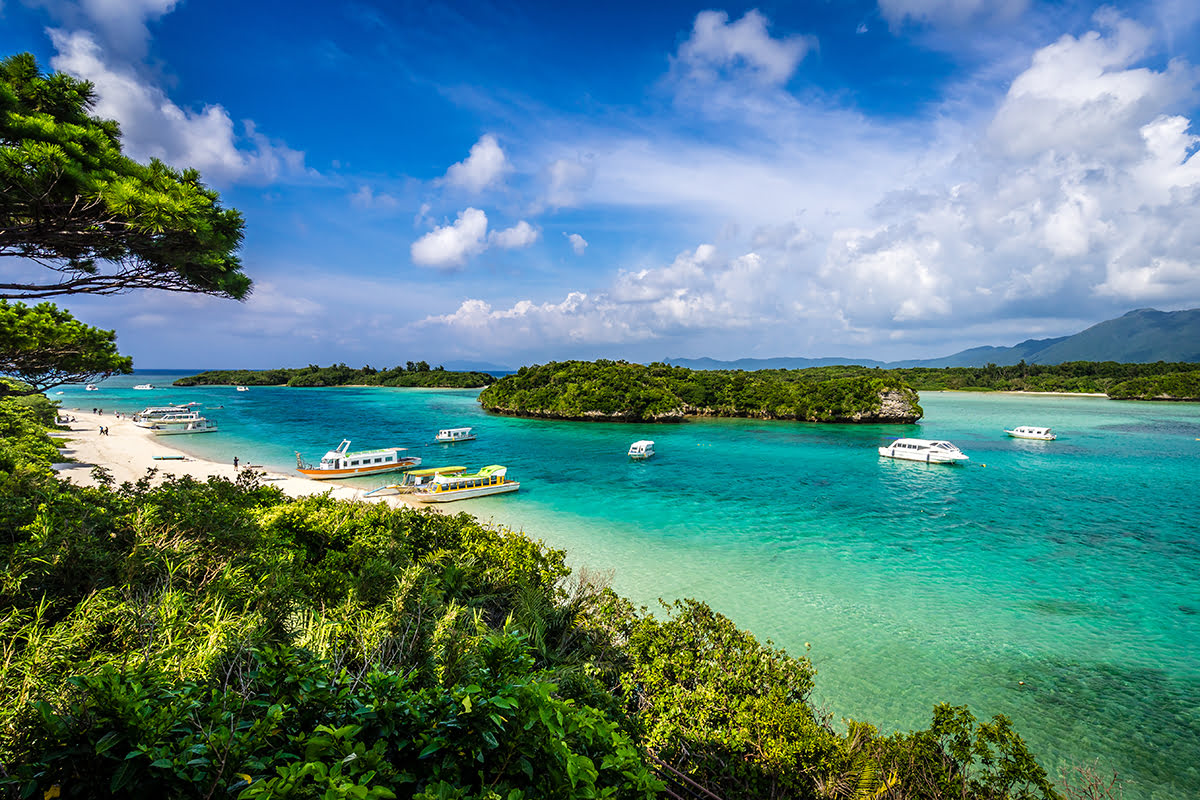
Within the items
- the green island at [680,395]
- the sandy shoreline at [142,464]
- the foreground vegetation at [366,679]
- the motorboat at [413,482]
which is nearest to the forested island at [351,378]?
the green island at [680,395]

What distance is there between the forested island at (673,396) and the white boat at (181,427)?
3017 cm

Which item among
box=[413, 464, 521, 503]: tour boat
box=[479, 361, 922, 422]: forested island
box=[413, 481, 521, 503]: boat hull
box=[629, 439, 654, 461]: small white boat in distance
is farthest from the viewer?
box=[479, 361, 922, 422]: forested island

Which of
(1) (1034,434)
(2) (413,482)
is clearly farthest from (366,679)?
(1) (1034,434)

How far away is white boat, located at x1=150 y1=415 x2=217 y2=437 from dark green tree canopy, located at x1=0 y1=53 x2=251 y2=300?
5029cm

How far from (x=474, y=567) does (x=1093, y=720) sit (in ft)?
34.8

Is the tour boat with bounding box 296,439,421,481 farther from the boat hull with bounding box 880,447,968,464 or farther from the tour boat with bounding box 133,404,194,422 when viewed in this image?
the tour boat with bounding box 133,404,194,422

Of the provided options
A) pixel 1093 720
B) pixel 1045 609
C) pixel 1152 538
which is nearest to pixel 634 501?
Answer: pixel 1045 609

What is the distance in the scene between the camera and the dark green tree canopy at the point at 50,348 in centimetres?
948

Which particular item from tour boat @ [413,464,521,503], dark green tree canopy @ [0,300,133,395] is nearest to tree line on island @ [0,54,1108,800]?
dark green tree canopy @ [0,300,133,395]

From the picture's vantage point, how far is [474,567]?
8320mm

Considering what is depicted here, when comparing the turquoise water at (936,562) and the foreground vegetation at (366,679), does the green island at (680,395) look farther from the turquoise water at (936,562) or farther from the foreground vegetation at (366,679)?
the foreground vegetation at (366,679)

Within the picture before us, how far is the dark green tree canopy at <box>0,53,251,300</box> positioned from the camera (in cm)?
472

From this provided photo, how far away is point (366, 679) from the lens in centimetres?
334

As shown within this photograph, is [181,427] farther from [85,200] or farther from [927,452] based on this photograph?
[927,452]
